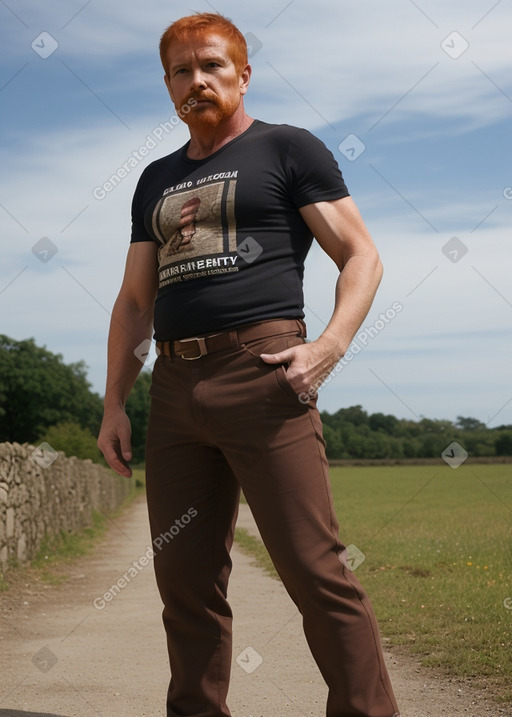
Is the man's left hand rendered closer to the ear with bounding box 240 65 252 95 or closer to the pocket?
the pocket

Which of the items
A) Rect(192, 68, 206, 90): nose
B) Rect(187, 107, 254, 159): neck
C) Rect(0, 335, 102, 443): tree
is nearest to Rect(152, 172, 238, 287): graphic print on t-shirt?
Rect(187, 107, 254, 159): neck

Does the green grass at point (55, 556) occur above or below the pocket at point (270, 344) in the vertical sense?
below

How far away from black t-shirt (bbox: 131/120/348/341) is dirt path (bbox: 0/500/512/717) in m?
2.11

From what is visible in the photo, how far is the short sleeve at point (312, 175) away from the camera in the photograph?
278 centimetres

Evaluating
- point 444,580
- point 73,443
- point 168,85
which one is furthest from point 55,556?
point 73,443

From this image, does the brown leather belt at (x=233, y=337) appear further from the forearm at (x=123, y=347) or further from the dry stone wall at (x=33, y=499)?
the dry stone wall at (x=33, y=499)

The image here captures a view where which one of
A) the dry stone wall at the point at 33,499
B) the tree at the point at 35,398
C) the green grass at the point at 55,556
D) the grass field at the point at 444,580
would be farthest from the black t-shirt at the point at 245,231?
the tree at the point at 35,398

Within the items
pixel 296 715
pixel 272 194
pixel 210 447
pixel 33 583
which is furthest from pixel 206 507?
pixel 33 583

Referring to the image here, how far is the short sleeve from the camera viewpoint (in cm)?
278

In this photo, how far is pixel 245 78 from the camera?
3.02m

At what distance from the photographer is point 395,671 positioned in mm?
4703

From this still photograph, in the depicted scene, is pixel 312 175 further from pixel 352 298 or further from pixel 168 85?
pixel 168 85

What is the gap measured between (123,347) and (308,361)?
3.04 ft

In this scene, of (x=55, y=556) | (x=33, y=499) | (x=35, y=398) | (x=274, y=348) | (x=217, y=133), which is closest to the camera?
(x=274, y=348)
